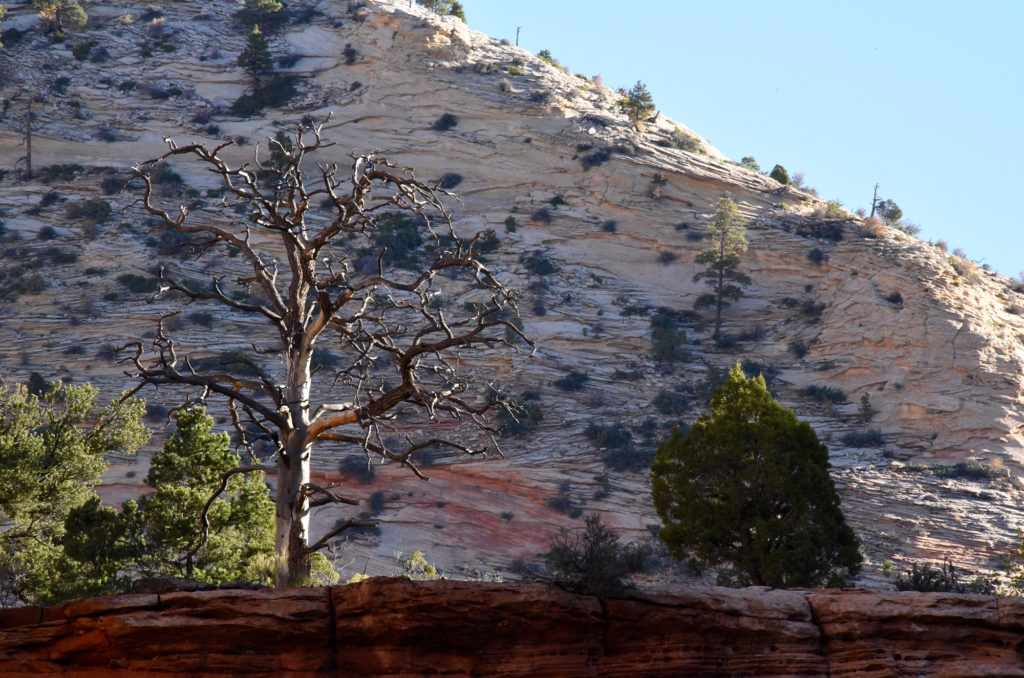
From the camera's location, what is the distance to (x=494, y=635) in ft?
27.1

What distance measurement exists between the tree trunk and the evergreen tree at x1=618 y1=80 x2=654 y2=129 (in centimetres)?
5455

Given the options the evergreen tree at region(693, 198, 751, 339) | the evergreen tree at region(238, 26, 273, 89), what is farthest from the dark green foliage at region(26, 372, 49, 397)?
the evergreen tree at region(238, 26, 273, 89)

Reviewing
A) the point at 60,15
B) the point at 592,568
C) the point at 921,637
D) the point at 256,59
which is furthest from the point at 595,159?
the point at 921,637

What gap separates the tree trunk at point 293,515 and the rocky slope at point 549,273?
16418mm

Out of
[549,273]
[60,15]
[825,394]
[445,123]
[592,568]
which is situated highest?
[60,15]

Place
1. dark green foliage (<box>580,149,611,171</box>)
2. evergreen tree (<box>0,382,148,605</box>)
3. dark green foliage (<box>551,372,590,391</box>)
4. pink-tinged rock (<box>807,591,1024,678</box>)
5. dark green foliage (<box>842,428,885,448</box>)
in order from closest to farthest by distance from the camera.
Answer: pink-tinged rock (<box>807,591,1024,678</box>)
evergreen tree (<box>0,382,148,605</box>)
dark green foliage (<box>842,428,885,448</box>)
dark green foliage (<box>551,372,590,391</box>)
dark green foliage (<box>580,149,611,171</box>)

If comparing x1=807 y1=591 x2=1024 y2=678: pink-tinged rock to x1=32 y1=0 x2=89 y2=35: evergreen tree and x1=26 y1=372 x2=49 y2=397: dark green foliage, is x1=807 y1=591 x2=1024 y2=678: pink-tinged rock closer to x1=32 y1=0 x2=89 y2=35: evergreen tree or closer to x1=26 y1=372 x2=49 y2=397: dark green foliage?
x1=26 y1=372 x2=49 y2=397: dark green foliage

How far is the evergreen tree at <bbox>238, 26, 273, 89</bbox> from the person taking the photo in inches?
2621

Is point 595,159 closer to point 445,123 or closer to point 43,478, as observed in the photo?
point 445,123

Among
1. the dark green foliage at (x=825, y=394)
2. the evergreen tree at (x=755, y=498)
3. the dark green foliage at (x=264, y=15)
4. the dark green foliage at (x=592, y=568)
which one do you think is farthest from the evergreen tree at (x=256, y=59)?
the dark green foliage at (x=592, y=568)

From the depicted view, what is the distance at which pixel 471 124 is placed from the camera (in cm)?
6256

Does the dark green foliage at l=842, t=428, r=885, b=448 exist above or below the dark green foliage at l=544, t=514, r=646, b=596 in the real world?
below

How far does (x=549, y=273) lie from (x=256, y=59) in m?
30.7

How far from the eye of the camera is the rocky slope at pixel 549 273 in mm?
37656
